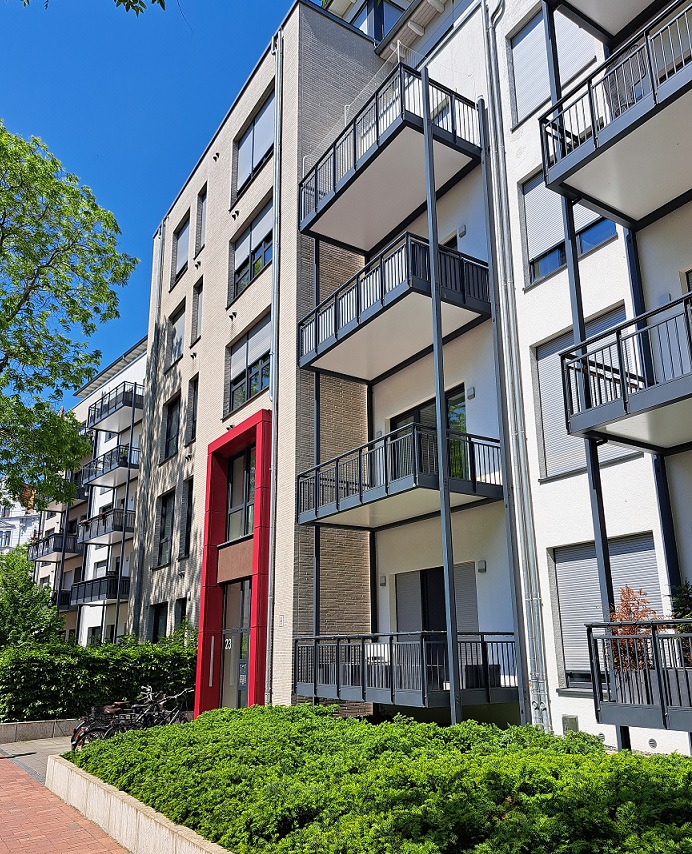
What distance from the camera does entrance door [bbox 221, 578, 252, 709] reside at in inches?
694

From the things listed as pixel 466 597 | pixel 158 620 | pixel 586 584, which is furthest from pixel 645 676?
pixel 158 620

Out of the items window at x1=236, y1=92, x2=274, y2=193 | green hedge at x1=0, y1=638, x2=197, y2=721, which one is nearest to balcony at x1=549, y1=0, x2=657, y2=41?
window at x1=236, y1=92, x2=274, y2=193

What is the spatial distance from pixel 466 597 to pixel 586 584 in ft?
9.27

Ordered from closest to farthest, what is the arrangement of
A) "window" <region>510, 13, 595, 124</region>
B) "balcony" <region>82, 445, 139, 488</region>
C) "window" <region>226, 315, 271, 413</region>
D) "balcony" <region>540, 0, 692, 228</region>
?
1. "balcony" <region>540, 0, 692, 228</region>
2. "window" <region>510, 13, 595, 124</region>
3. "window" <region>226, 315, 271, 413</region>
4. "balcony" <region>82, 445, 139, 488</region>

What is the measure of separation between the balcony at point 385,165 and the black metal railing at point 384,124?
0.02 metres

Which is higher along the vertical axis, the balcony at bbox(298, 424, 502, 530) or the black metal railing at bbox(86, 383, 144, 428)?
the black metal railing at bbox(86, 383, 144, 428)

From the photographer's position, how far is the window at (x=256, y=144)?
2052 cm

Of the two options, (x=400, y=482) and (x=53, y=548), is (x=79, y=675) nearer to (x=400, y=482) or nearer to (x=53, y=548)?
(x=400, y=482)

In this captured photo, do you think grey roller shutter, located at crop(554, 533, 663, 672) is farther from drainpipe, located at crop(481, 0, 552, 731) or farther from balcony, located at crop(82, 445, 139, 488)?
balcony, located at crop(82, 445, 139, 488)

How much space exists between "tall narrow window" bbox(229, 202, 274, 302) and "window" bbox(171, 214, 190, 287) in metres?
5.72

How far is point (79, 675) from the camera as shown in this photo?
19.4 m

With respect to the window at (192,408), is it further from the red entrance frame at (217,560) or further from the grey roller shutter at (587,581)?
the grey roller shutter at (587,581)

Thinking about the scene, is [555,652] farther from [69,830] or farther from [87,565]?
[87,565]

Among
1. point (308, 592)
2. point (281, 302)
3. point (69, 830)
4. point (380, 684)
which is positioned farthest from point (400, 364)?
point (69, 830)
